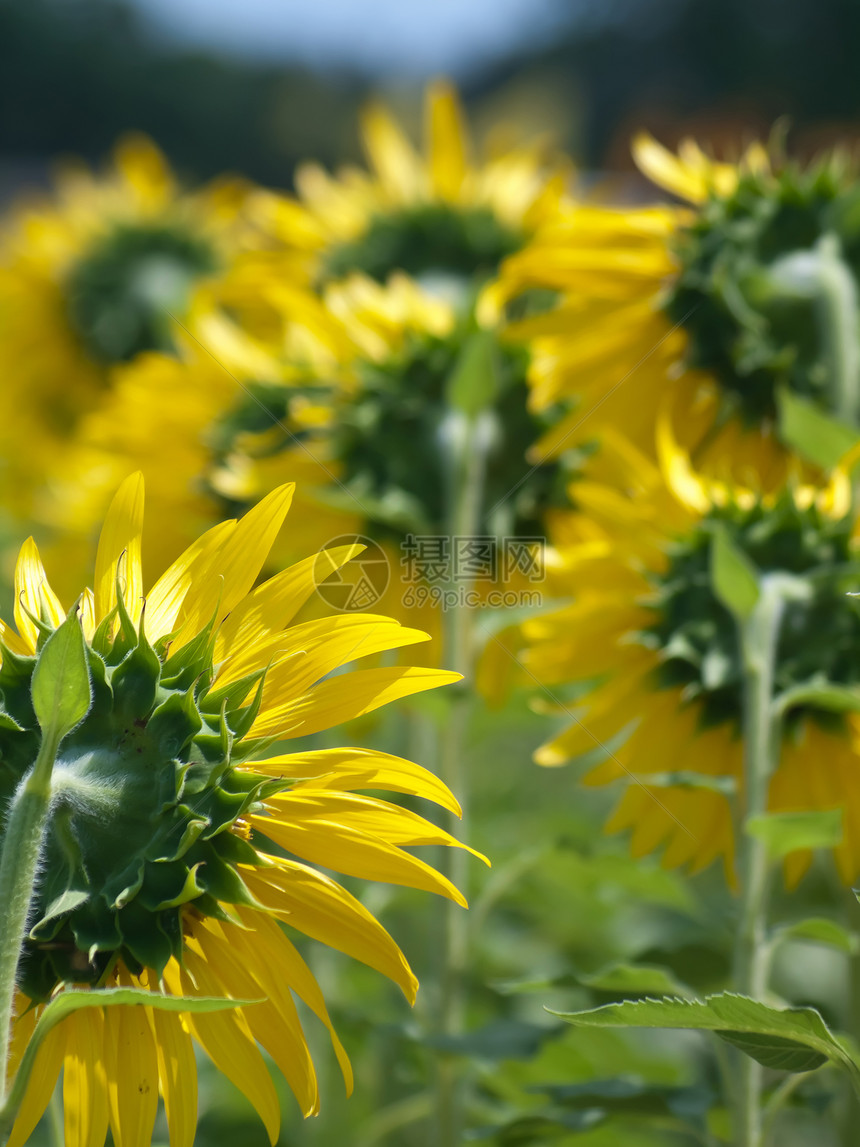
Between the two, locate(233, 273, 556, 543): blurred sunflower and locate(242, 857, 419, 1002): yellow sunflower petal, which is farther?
locate(233, 273, 556, 543): blurred sunflower

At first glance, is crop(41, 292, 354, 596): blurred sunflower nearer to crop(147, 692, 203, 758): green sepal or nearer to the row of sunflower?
the row of sunflower

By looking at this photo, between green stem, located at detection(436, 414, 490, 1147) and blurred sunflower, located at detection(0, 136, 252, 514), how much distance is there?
96 cm

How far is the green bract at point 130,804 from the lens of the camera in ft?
1.92

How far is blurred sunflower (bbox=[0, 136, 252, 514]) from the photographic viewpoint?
1.91 meters

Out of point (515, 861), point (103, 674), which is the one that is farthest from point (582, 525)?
point (103, 674)

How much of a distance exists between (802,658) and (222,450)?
2.15ft

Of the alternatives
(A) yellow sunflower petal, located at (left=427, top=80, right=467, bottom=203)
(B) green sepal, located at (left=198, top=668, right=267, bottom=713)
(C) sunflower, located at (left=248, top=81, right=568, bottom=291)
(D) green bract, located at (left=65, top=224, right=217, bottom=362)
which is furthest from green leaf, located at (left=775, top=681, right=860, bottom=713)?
(D) green bract, located at (left=65, top=224, right=217, bottom=362)

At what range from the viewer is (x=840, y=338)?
3.22 feet

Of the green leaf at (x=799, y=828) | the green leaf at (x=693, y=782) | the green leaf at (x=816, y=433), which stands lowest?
the green leaf at (x=799, y=828)

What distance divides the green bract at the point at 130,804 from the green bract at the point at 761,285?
2.00ft

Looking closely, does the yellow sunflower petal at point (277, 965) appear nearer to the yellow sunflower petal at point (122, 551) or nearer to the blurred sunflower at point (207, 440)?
the yellow sunflower petal at point (122, 551)

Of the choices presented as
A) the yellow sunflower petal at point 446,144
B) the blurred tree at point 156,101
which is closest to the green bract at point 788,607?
the yellow sunflower petal at point 446,144

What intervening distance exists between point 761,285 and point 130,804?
703mm

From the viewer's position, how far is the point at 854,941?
0.77 metres
